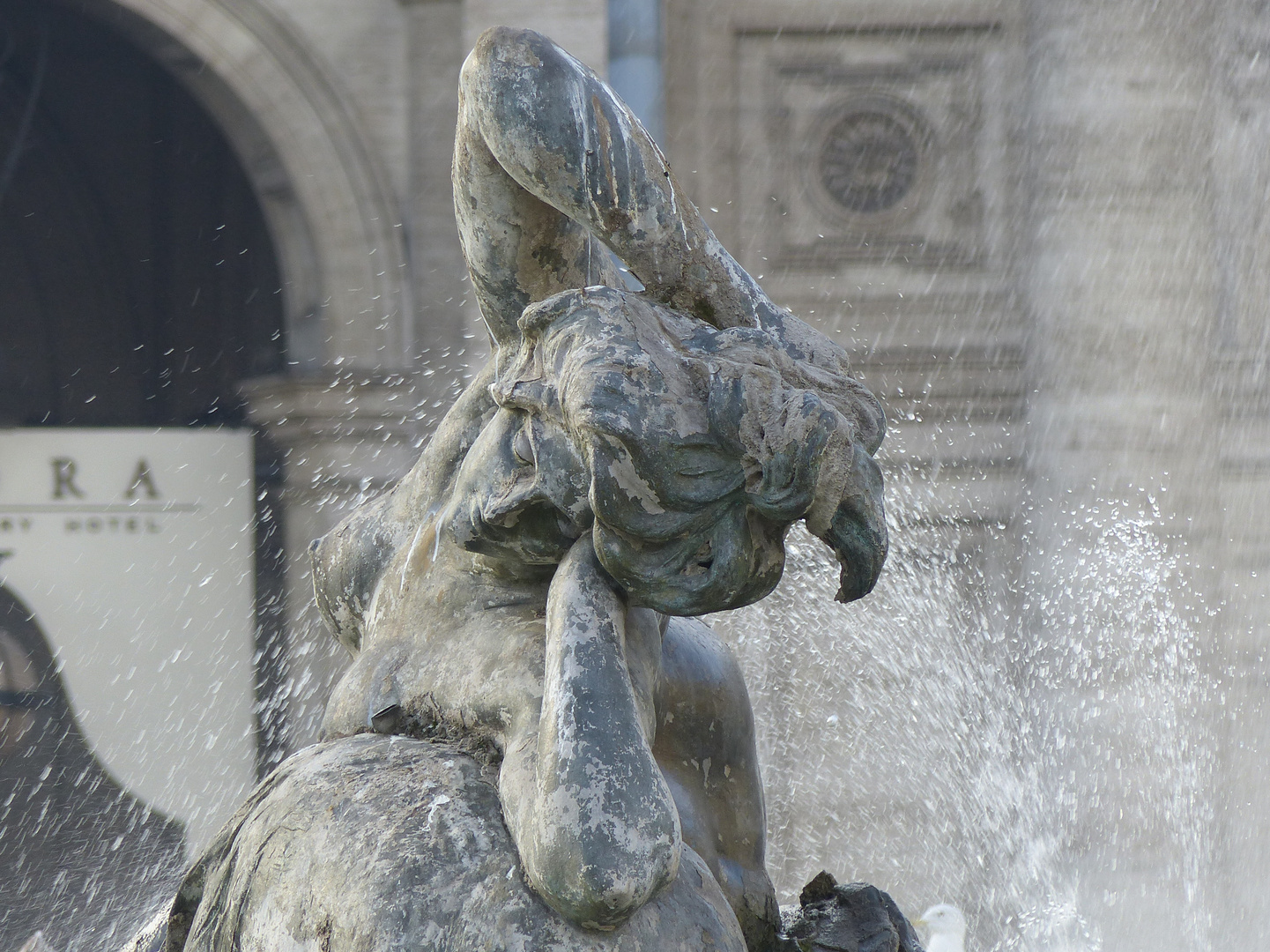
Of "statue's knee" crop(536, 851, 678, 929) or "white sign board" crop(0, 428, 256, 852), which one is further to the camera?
"white sign board" crop(0, 428, 256, 852)

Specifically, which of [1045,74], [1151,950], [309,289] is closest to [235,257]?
[309,289]

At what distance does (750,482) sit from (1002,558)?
421cm

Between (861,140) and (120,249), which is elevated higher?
(861,140)

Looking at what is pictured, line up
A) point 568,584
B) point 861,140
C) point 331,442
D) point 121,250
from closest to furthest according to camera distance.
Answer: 1. point 568,584
2. point 331,442
3. point 861,140
4. point 121,250

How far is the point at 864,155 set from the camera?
544 cm

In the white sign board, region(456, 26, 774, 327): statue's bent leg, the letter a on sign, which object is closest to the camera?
region(456, 26, 774, 327): statue's bent leg

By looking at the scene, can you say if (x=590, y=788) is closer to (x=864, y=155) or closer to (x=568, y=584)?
(x=568, y=584)

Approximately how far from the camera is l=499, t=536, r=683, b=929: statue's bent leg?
1022 millimetres

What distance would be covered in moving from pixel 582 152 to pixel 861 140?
4.47 metres

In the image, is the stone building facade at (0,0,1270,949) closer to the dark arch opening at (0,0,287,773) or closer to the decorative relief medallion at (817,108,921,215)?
the decorative relief medallion at (817,108,921,215)

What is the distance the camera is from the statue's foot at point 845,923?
53.8 inches

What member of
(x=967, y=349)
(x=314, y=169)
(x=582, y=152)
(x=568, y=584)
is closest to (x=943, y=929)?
(x=568, y=584)

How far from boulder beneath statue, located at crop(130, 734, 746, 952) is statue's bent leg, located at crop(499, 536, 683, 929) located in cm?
3

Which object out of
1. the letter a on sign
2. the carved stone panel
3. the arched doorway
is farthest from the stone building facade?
the arched doorway
